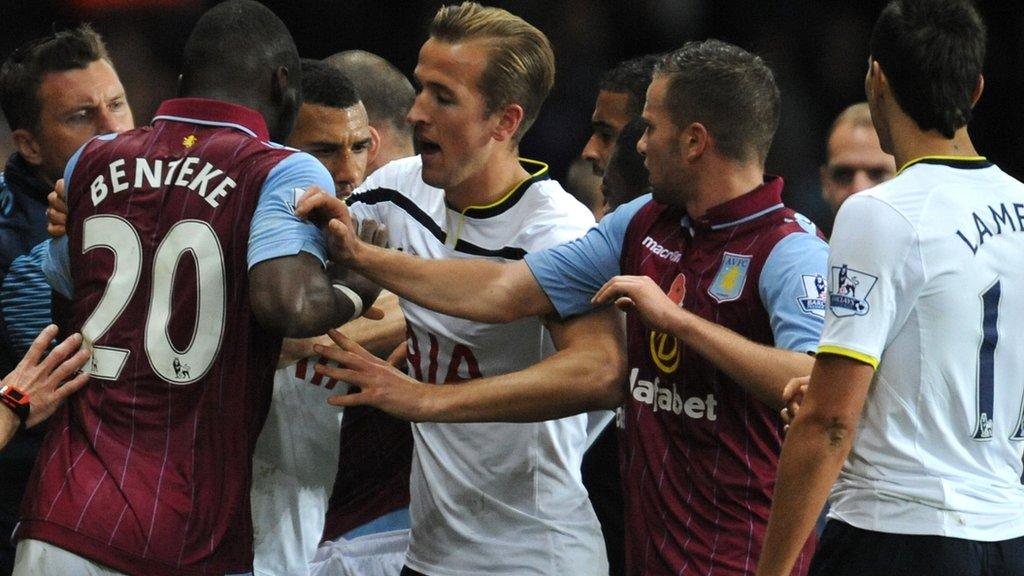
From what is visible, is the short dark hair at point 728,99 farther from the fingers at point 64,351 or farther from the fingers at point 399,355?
the fingers at point 64,351

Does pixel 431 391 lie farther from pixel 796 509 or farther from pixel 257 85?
pixel 796 509

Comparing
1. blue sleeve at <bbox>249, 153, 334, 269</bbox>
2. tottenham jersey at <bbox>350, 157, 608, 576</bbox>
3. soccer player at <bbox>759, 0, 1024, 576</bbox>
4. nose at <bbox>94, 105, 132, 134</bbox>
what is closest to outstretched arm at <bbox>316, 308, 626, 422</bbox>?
tottenham jersey at <bbox>350, 157, 608, 576</bbox>

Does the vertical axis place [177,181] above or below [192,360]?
above

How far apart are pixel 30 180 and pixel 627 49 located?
19.2 ft

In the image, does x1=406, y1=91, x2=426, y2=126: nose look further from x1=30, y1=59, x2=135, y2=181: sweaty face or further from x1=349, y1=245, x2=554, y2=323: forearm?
x1=30, y1=59, x2=135, y2=181: sweaty face

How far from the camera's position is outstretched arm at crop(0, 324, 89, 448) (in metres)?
3.34

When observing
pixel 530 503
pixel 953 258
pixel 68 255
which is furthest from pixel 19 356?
pixel 953 258

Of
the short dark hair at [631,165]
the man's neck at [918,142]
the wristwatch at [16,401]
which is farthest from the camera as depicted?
the short dark hair at [631,165]

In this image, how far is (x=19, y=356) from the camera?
422 centimetres

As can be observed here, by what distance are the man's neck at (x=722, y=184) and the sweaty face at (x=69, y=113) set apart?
1974mm

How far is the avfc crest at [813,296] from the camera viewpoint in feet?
11.0

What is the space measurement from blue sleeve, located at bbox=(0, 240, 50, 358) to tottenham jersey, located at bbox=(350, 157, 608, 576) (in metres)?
1.12

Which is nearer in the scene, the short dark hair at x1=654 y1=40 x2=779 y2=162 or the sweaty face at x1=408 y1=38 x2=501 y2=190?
the short dark hair at x1=654 y1=40 x2=779 y2=162

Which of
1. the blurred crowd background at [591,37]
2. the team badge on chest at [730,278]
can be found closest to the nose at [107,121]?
the team badge on chest at [730,278]
